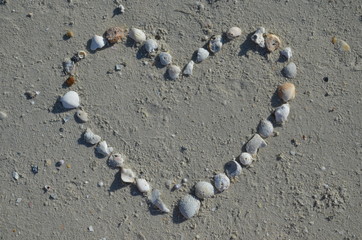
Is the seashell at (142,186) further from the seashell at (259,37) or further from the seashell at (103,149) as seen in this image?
the seashell at (259,37)

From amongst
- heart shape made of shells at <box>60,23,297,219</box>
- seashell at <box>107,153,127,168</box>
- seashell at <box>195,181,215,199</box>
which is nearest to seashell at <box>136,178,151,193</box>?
heart shape made of shells at <box>60,23,297,219</box>

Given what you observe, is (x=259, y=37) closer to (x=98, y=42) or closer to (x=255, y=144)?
(x=255, y=144)

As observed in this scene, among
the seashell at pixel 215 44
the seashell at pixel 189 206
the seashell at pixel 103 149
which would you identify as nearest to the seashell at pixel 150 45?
the seashell at pixel 215 44

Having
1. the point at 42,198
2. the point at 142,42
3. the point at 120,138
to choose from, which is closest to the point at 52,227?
the point at 42,198

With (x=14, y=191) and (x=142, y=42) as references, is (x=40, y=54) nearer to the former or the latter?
(x=142, y=42)

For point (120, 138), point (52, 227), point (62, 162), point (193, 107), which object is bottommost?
point (52, 227)

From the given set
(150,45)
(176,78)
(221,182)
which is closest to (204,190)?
(221,182)
